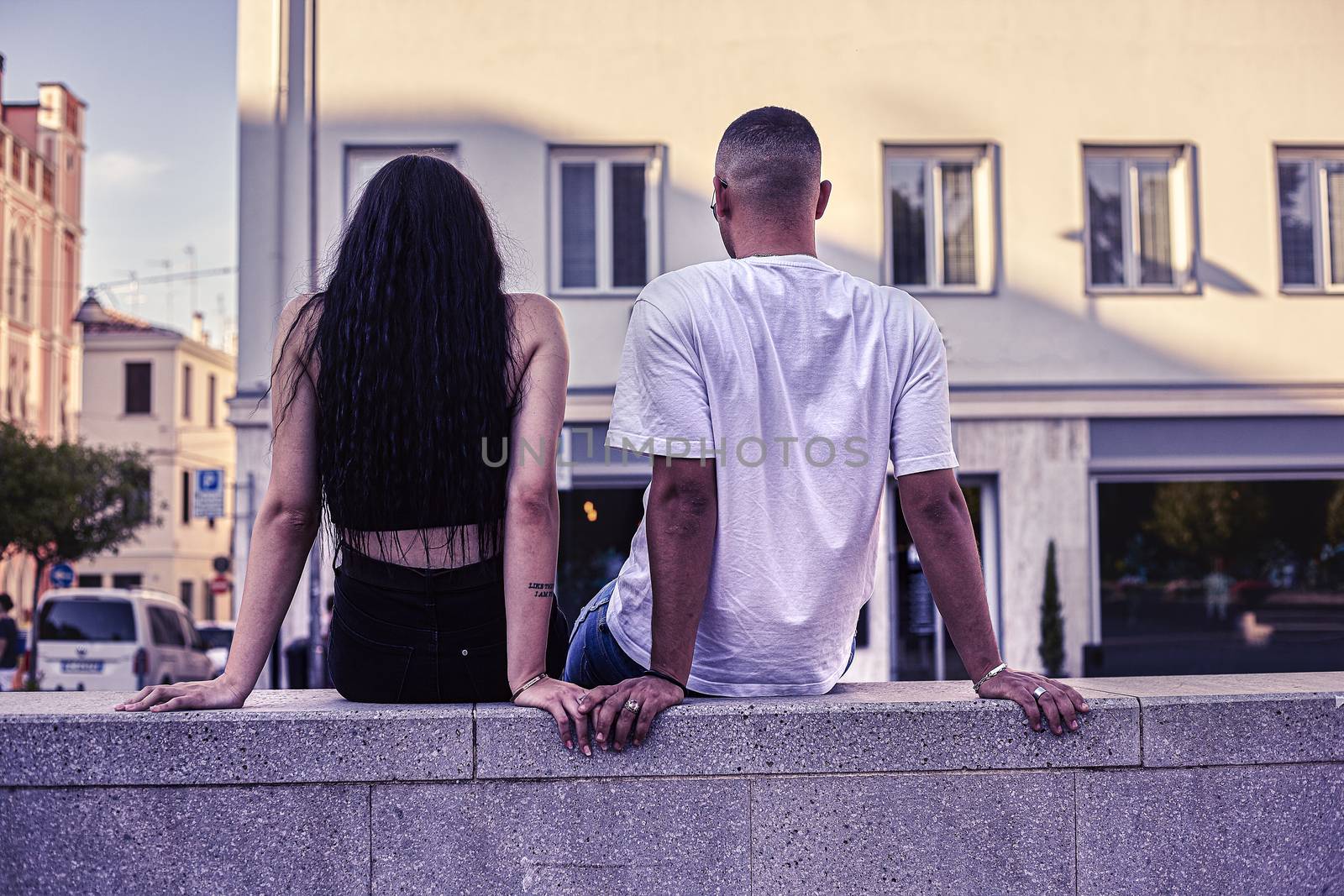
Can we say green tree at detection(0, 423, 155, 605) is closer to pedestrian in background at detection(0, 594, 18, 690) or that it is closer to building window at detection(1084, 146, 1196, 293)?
pedestrian in background at detection(0, 594, 18, 690)

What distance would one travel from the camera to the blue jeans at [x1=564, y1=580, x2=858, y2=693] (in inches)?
129

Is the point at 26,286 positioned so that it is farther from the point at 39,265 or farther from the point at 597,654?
the point at 597,654

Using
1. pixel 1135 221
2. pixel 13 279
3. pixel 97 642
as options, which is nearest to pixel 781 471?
pixel 1135 221

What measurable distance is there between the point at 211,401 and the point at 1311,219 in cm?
4942

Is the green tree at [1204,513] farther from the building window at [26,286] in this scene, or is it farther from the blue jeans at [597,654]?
the building window at [26,286]

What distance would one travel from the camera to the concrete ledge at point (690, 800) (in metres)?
2.83

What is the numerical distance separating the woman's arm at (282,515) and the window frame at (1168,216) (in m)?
14.9

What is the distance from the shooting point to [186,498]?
Result: 55.1 meters

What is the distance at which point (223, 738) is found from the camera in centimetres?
283

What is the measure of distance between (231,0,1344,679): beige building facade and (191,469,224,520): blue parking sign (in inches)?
113

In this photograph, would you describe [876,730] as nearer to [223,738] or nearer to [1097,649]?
[223,738]

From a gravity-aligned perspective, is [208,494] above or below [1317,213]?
below

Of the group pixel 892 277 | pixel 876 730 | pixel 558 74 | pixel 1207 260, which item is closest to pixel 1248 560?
pixel 1207 260

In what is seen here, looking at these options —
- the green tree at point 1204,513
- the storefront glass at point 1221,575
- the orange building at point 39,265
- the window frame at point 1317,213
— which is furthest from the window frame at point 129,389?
the window frame at point 1317,213
